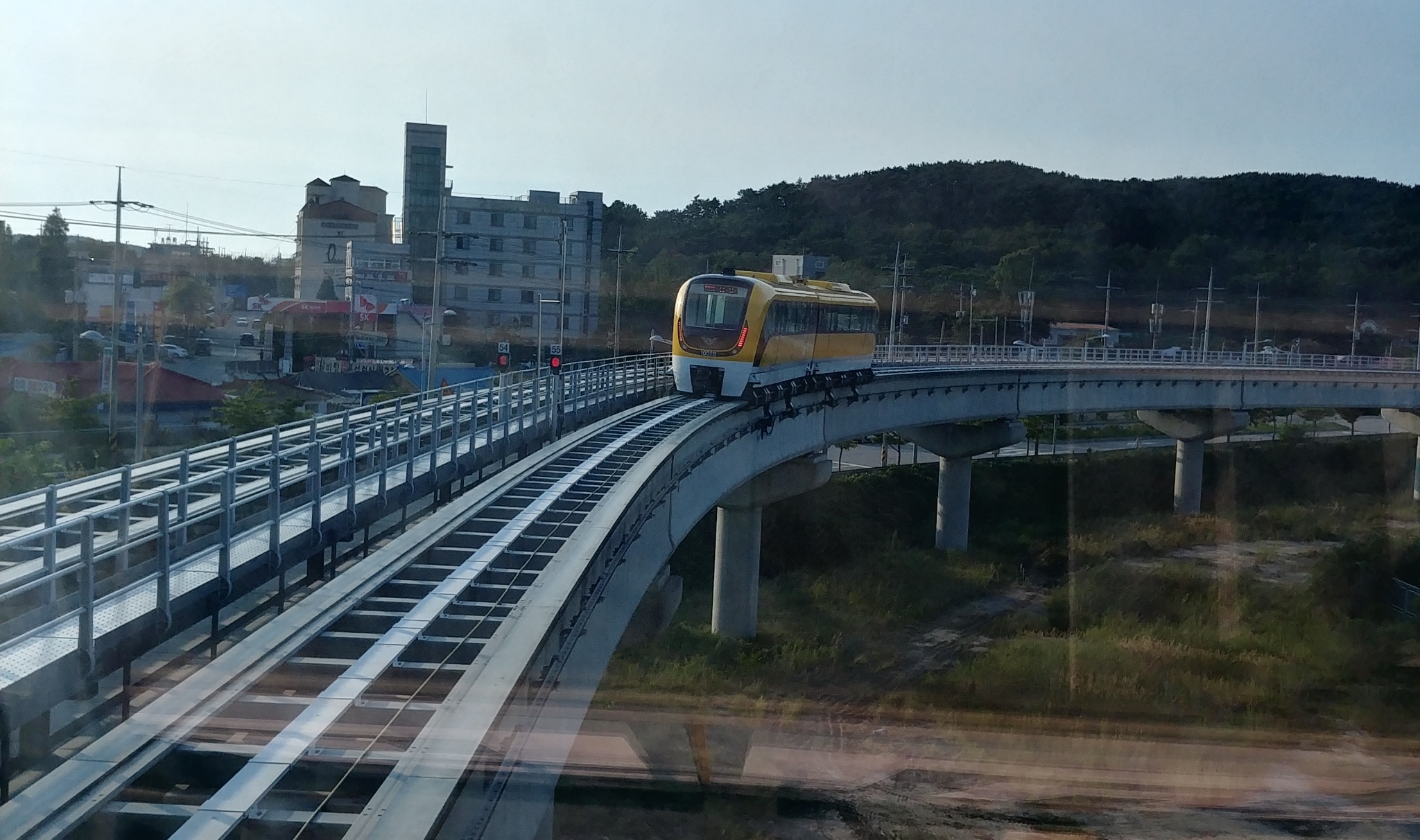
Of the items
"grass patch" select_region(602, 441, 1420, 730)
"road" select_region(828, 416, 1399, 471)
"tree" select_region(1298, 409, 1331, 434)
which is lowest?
"grass patch" select_region(602, 441, 1420, 730)

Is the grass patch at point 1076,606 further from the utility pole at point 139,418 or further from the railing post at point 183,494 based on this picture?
the utility pole at point 139,418

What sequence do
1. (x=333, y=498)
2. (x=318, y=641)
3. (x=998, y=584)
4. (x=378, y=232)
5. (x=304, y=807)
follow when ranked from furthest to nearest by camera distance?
(x=378, y=232)
(x=998, y=584)
(x=333, y=498)
(x=318, y=641)
(x=304, y=807)

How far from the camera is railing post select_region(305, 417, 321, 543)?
11.2 meters

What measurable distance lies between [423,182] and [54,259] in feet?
88.9

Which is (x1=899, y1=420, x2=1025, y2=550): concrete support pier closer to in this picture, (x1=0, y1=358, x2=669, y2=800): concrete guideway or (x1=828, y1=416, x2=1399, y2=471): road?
(x1=828, y1=416, x2=1399, y2=471): road

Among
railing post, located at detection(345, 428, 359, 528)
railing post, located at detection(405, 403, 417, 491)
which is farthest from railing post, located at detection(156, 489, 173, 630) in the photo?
railing post, located at detection(405, 403, 417, 491)

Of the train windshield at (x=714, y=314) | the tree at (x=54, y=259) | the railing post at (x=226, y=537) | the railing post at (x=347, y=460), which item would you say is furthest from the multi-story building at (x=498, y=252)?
the railing post at (x=226, y=537)

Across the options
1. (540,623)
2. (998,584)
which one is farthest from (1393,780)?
(998,584)

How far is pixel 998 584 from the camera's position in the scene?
39.1 m

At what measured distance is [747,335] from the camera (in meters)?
27.3

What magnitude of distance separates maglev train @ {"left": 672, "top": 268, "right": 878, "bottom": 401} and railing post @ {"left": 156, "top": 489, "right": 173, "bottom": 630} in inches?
787

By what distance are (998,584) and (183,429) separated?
88.2ft

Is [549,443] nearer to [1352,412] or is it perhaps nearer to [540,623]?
[540,623]

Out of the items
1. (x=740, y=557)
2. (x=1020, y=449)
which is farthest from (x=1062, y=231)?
(x=740, y=557)
